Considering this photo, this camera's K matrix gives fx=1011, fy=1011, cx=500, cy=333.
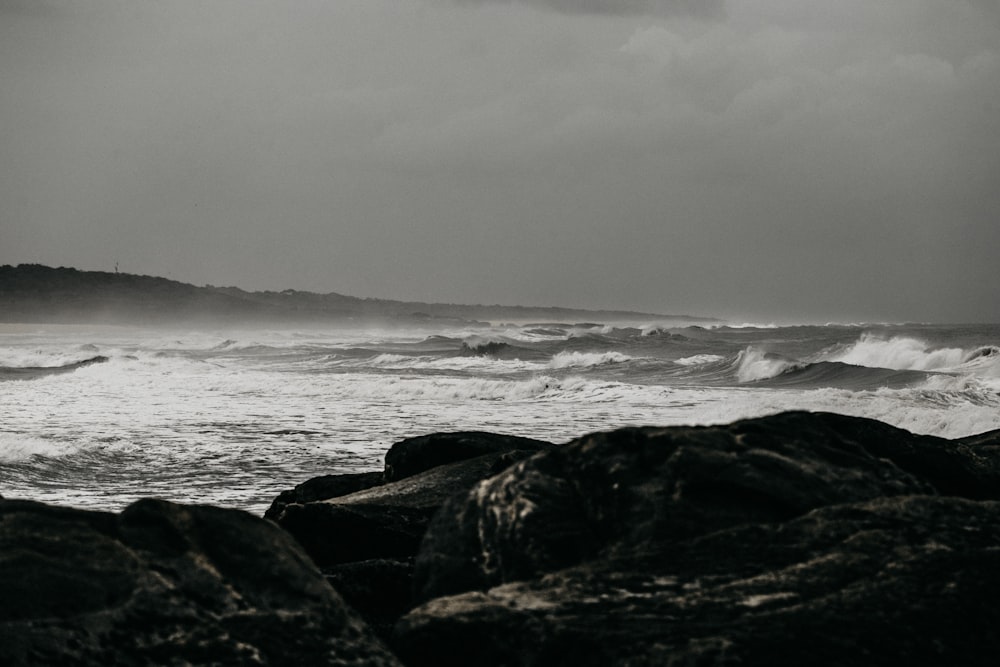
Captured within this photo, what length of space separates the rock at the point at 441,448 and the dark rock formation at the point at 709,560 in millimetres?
3488

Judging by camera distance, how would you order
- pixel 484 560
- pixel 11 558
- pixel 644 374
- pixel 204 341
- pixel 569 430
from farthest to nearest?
pixel 204 341, pixel 644 374, pixel 569 430, pixel 484 560, pixel 11 558

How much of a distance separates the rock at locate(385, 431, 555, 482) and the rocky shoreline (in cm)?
346

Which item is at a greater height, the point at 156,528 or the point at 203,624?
the point at 156,528

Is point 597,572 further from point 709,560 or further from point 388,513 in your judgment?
point 388,513

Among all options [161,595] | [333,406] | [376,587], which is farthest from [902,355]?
[161,595]

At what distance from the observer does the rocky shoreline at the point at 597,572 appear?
2.94 metres

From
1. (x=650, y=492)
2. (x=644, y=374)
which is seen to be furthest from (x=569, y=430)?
(x=644, y=374)

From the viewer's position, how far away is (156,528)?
3.34 metres

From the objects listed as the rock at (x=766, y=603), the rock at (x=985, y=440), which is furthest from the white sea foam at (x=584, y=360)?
the rock at (x=766, y=603)

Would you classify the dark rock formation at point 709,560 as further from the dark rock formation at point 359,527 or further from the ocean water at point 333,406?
the ocean water at point 333,406

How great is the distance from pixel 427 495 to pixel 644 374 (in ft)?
86.3

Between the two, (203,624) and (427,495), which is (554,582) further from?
(427,495)

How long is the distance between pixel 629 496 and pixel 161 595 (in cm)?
160

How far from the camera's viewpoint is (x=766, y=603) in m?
3.07
